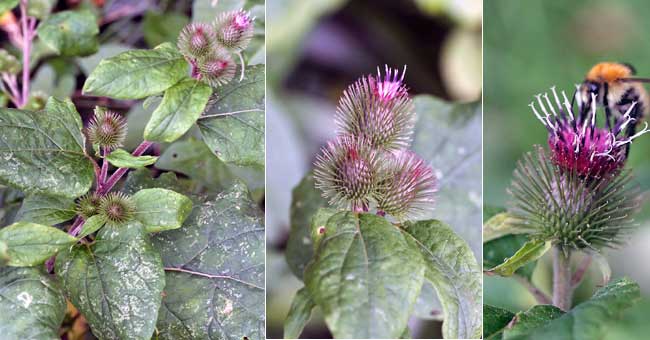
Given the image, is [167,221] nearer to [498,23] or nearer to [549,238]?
[549,238]

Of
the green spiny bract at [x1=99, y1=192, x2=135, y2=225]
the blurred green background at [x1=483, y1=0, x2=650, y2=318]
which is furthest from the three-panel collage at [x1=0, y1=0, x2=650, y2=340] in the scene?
the blurred green background at [x1=483, y1=0, x2=650, y2=318]

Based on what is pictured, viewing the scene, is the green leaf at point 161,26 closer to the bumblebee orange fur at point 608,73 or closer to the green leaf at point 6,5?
the green leaf at point 6,5

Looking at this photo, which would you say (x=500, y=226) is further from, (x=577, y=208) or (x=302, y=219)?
(x=302, y=219)

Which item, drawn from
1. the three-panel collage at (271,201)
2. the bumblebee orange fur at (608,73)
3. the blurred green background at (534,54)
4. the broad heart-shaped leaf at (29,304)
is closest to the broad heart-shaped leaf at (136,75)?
the three-panel collage at (271,201)

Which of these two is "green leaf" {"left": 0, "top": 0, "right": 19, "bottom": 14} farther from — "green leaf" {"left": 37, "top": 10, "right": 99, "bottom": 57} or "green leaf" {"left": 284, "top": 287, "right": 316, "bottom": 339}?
"green leaf" {"left": 284, "top": 287, "right": 316, "bottom": 339}

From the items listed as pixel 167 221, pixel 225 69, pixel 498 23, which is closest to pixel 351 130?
pixel 225 69
